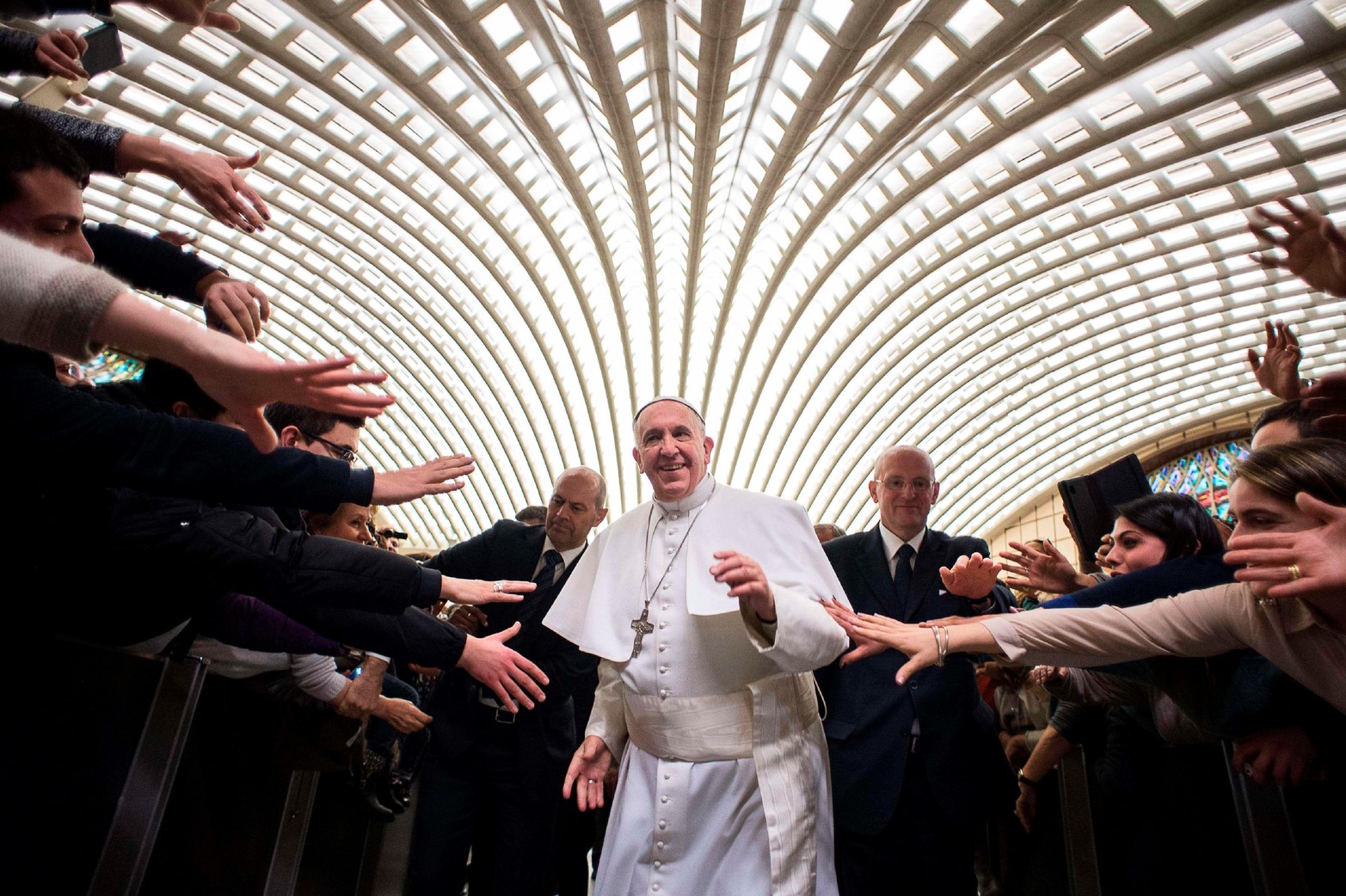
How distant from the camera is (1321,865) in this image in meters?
2.28

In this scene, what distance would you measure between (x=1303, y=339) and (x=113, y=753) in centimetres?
3503

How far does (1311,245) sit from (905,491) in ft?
6.28

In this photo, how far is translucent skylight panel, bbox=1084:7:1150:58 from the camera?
15.9 m

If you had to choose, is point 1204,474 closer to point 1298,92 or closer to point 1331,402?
point 1298,92

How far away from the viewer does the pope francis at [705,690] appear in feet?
8.54

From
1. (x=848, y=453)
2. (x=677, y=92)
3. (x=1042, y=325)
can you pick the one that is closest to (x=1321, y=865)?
(x=677, y=92)

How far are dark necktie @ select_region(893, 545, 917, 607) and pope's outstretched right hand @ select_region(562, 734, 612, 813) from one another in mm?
1600

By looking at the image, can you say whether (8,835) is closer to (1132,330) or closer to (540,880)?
(540,880)

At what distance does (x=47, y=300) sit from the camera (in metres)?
1.33

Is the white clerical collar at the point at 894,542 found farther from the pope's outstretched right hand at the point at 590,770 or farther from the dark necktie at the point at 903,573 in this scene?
the pope's outstretched right hand at the point at 590,770

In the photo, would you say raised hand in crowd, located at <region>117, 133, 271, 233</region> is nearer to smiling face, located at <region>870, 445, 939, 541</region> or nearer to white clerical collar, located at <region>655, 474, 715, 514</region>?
white clerical collar, located at <region>655, 474, 715, 514</region>

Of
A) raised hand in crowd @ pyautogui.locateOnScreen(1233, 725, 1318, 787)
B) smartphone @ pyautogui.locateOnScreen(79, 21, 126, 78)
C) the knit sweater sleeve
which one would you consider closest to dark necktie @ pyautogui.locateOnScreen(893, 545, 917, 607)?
raised hand in crowd @ pyautogui.locateOnScreen(1233, 725, 1318, 787)

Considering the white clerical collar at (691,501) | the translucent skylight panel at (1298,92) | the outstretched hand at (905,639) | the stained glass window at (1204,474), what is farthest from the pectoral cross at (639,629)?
the stained glass window at (1204,474)

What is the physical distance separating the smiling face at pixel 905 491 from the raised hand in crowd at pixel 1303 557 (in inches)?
75.0
